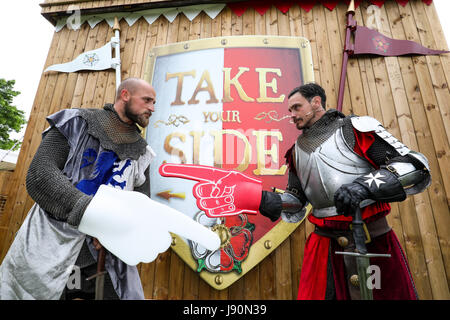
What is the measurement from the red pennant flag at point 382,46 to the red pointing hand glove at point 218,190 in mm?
1924

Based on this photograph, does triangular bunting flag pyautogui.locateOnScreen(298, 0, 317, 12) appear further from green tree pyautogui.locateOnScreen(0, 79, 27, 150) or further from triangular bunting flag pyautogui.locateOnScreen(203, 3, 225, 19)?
green tree pyautogui.locateOnScreen(0, 79, 27, 150)

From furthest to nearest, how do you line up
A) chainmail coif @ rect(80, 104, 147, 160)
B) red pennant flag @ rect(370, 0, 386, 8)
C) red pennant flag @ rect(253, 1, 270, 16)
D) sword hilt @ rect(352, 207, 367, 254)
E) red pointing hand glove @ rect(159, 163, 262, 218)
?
red pennant flag @ rect(253, 1, 270, 16) → red pennant flag @ rect(370, 0, 386, 8) → chainmail coif @ rect(80, 104, 147, 160) → red pointing hand glove @ rect(159, 163, 262, 218) → sword hilt @ rect(352, 207, 367, 254)

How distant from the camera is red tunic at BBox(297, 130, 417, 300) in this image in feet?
4.00

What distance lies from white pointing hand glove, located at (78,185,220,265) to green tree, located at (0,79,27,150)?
10768 millimetres

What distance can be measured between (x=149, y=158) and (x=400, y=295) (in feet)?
4.99

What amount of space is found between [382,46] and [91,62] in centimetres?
297

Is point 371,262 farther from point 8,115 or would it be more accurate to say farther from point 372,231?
point 8,115

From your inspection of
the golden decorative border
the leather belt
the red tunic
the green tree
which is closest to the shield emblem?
the golden decorative border

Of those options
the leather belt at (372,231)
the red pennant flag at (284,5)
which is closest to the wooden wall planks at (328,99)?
the red pennant flag at (284,5)

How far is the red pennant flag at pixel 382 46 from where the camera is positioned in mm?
2334

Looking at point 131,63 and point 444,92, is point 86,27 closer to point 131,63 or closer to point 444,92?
point 131,63
